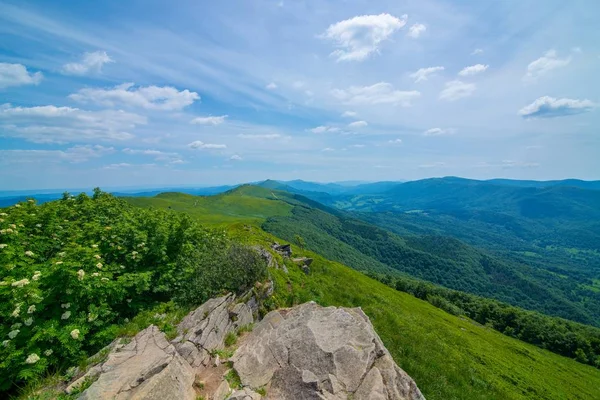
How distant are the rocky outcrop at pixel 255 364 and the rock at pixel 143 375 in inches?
1.2

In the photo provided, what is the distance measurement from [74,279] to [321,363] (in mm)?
11375

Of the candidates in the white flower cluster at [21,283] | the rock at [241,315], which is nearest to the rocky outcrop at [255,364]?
the rock at [241,315]

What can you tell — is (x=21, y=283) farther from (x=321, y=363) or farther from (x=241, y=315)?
(x=321, y=363)

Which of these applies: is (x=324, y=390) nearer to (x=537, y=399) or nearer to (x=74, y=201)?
(x=74, y=201)

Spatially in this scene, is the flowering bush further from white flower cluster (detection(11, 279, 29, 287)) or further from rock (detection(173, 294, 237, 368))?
rock (detection(173, 294, 237, 368))

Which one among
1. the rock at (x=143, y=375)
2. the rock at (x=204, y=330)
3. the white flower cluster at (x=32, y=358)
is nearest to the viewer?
the rock at (x=143, y=375)

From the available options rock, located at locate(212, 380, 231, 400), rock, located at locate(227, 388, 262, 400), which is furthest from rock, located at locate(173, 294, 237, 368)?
rock, located at locate(227, 388, 262, 400)

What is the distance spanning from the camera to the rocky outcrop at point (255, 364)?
1024 cm

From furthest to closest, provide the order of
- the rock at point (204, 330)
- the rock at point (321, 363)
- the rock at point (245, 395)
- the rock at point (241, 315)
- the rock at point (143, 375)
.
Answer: the rock at point (241, 315)
the rock at point (204, 330)
the rock at point (321, 363)
the rock at point (245, 395)
the rock at point (143, 375)

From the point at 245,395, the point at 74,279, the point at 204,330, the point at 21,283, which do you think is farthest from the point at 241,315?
the point at 21,283

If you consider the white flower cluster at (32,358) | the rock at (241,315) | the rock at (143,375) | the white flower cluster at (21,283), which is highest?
the white flower cluster at (21,283)

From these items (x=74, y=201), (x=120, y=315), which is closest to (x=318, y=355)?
(x=120, y=315)

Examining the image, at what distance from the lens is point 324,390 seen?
11.0 metres

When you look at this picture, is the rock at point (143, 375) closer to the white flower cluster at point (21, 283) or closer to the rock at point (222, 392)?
the rock at point (222, 392)
